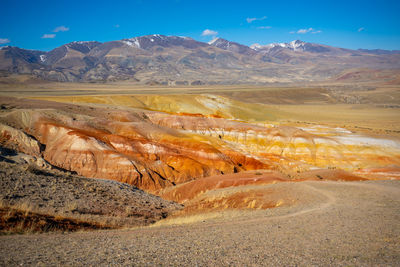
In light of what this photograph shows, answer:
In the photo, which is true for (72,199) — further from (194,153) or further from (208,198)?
(194,153)

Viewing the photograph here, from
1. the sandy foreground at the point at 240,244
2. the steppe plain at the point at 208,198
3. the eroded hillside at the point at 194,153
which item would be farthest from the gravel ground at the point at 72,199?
the eroded hillside at the point at 194,153

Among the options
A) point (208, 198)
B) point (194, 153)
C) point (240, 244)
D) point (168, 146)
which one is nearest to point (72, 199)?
point (208, 198)

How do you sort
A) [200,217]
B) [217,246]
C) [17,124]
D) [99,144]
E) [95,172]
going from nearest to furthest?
[217,246] → [200,217] → [95,172] → [99,144] → [17,124]

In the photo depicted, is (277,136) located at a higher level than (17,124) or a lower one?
lower

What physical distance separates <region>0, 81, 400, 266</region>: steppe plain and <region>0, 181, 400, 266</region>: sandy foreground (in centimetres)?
4

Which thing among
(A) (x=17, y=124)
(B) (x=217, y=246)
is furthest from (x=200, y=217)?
(A) (x=17, y=124)

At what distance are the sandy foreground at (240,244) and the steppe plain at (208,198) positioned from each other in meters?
0.04

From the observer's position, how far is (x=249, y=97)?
401 ft

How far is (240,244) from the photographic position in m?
8.84

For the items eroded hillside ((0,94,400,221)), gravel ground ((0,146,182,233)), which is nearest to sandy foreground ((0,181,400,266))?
gravel ground ((0,146,182,233))

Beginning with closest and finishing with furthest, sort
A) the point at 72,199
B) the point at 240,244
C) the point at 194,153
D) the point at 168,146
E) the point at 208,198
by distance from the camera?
the point at 240,244
the point at 72,199
the point at 208,198
the point at 168,146
the point at 194,153

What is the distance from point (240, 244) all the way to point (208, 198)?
999 centimetres

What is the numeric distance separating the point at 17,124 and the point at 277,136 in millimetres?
32938

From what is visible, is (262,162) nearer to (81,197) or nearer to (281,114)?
(81,197)
